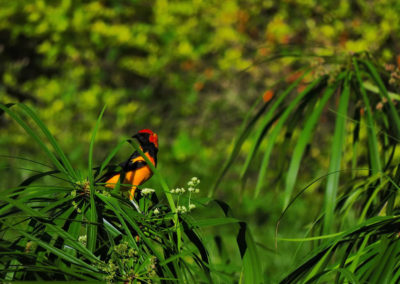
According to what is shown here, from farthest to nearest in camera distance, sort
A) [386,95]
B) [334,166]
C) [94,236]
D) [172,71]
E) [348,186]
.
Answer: [172,71]
[348,186]
[386,95]
[334,166]
[94,236]

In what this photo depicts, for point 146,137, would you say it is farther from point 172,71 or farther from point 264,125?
point 172,71

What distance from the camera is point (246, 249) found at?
114 cm

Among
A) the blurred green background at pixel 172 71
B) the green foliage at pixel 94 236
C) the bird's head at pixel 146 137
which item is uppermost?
the blurred green background at pixel 172 71

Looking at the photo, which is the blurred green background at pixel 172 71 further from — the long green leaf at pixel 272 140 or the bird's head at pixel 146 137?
the bird's head at pixel 146 137

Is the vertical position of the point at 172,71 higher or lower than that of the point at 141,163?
higher

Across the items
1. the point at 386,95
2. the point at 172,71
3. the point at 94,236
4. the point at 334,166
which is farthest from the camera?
A: the point at 172,71

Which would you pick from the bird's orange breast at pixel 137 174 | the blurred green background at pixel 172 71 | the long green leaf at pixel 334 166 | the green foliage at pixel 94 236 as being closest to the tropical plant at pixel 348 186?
the long green leaf at pixel 334 166

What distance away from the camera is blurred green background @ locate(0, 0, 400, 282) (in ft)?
18.7

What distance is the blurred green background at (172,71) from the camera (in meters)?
5.71

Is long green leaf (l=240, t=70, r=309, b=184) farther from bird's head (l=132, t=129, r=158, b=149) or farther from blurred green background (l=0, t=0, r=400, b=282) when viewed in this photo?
blurred green background (l=0, t=0, r=400, b=282)

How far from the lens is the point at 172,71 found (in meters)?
6.29

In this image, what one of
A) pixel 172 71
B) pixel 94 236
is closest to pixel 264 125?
pixel 94 236

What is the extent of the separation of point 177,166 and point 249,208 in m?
0.98

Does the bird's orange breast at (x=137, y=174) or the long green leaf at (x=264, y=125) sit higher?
the long green leaf at (x=264, y=125)
